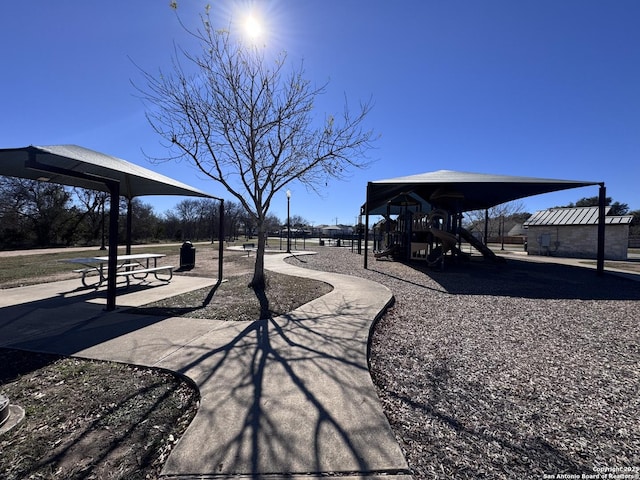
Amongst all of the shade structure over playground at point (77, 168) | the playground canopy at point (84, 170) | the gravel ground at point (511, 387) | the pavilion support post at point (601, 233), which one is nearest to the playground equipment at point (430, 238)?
the pavilion support post at point (601, 233)

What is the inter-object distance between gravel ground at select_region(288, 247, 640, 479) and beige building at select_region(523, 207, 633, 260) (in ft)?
64.2

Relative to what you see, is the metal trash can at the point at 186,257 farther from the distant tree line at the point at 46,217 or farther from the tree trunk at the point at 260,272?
the distant tree line at the point at 46,217

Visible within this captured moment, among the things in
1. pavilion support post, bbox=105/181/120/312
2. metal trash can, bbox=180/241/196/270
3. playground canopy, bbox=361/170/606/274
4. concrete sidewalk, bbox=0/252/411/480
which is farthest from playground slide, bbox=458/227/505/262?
pavilion support post, bbox=105/181/120/312

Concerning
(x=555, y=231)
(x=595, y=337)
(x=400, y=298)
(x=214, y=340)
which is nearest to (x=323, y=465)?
(x=214, y=340)

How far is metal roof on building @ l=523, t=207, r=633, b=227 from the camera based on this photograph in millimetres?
20797

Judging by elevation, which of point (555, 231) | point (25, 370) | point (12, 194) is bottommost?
point (25, 370)

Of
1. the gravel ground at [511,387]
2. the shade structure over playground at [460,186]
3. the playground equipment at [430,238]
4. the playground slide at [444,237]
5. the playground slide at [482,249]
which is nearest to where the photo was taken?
the gravel ground at [511,387]

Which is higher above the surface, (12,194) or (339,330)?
(12,194)

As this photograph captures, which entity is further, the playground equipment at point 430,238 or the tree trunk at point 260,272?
the playground equipment at point 430,238

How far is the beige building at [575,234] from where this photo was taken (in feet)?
68.2

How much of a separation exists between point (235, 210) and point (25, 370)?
6590 centimetres

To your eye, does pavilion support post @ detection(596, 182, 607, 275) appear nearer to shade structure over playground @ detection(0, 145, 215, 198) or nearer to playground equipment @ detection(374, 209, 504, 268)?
playground equipment @ detection(374, 209, 504, 268)

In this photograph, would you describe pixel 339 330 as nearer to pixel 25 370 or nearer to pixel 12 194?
pixel 25 370

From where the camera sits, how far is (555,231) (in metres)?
23.4
